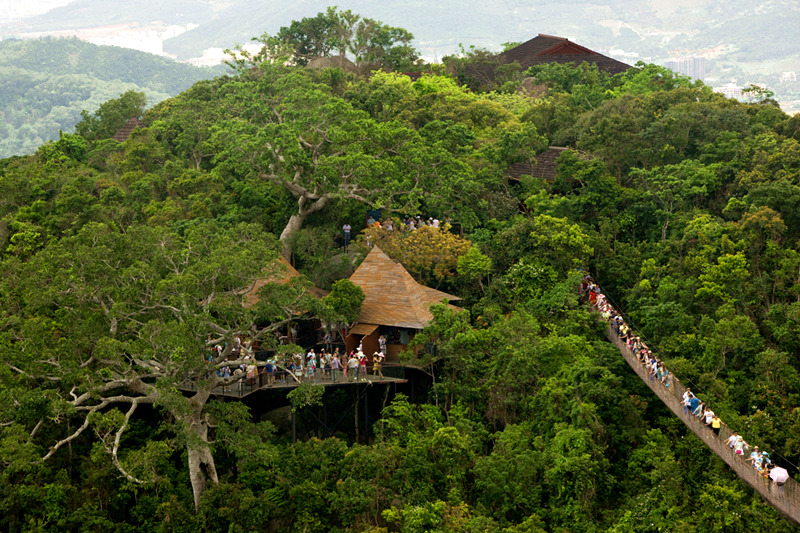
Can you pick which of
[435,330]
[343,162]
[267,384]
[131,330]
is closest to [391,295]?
[435,330]

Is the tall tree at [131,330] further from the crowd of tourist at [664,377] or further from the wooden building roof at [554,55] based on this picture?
the wooden building roof at [554,55]

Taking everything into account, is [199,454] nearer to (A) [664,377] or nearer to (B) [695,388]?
(A) [664,377]

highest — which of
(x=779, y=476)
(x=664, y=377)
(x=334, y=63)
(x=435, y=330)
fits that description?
(x=334, y=63)

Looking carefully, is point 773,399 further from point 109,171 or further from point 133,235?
point 109,171

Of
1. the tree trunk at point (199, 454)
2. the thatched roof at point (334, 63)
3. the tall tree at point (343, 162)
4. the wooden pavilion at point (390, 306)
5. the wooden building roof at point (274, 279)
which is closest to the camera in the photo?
the tree trunk at point (199, 454)

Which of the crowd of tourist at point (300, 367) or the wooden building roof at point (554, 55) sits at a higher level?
the wooden building roof at point (554, 55)

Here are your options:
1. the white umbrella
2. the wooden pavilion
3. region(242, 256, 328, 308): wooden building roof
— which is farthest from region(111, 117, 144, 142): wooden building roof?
the white umbrella

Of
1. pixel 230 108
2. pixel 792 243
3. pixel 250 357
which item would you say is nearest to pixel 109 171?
pixel 230 108

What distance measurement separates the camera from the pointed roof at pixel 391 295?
35.8m

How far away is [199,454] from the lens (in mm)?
31188

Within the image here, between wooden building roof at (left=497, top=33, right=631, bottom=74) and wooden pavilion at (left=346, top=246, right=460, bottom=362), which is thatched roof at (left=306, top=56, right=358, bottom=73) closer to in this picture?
wooden building roof at (left=497, top=33, right=631, bottom=74)

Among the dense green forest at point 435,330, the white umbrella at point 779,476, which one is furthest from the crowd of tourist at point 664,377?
the dense green forest at point 435,330

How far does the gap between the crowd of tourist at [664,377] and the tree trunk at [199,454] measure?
15077 mm

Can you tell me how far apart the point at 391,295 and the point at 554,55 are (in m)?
45.5
